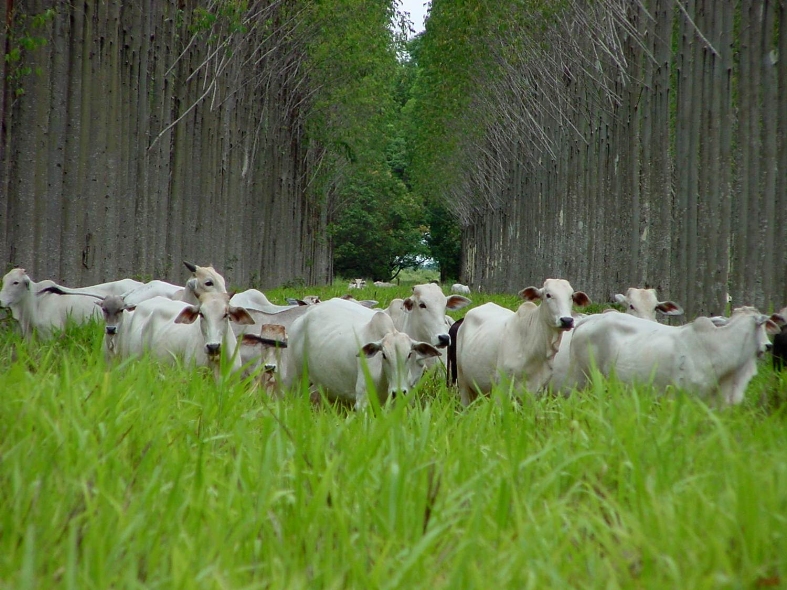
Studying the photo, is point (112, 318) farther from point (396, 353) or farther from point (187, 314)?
point (396, 353)

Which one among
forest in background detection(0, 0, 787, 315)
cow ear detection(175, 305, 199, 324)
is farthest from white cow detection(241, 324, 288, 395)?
forest in background detection(0, 0, 787, 315)

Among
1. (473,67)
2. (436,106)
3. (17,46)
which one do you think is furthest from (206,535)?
(436,106)

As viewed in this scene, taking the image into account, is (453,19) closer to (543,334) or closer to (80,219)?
(80,219)

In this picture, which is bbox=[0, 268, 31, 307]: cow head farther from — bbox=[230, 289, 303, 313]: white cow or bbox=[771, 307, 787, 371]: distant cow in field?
bbox=[771, 307, 787, 371]: distant cow in field

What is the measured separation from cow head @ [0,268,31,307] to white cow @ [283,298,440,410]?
3.58 m

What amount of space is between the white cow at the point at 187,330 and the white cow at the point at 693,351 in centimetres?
278

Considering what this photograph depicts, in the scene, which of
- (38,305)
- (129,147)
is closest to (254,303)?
(38,305)

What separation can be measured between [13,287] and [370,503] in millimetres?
7786

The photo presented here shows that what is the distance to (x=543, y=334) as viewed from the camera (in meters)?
7.18

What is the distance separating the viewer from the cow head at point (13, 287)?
31.1ft

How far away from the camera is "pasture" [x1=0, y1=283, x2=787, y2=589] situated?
91.4 inches

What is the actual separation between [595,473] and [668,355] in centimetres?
330

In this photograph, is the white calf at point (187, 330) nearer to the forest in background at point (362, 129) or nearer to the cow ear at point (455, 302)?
the cow ear at point (455, 302)

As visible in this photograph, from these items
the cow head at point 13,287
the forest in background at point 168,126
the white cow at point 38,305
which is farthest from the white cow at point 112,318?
the forest in background at point 168,126
